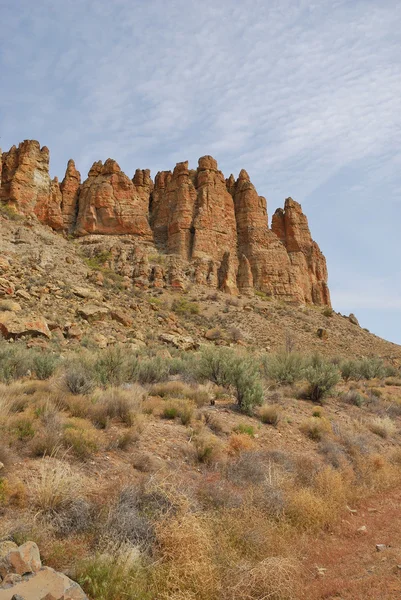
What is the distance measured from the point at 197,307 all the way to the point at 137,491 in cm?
3541

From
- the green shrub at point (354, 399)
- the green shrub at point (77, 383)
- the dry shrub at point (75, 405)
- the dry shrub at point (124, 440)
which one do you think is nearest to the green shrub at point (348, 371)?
the green shrub at point (354, 399)

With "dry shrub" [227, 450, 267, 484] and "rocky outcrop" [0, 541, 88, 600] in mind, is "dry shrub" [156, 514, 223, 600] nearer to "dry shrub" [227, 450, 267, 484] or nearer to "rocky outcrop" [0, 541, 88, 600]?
"rocky outcrop" [0, 541, 88, 600]

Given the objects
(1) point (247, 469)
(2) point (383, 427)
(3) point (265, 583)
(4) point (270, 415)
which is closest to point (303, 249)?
(2) point (383, 427)

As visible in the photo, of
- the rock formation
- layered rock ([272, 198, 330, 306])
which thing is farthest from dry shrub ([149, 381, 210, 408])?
layered rock ([272, 198, 330, 306])

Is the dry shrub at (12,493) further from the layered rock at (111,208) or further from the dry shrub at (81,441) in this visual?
the layered rock at (111,208)

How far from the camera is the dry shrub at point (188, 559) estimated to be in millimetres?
3842

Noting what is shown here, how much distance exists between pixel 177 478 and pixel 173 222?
4953 centimetres

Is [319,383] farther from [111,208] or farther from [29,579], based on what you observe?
[111,208]

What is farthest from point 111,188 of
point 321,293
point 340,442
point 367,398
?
point 340,442

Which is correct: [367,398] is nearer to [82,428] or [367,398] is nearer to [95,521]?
[82,428]

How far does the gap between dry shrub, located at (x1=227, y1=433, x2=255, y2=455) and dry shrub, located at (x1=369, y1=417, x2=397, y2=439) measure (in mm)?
4963

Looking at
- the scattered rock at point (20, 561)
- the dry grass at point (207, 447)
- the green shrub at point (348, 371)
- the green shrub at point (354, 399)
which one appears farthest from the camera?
the green shrub at point (348, 371)

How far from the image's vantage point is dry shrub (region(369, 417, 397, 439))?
1127 cm

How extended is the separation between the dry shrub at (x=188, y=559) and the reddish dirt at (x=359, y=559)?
1042mm
